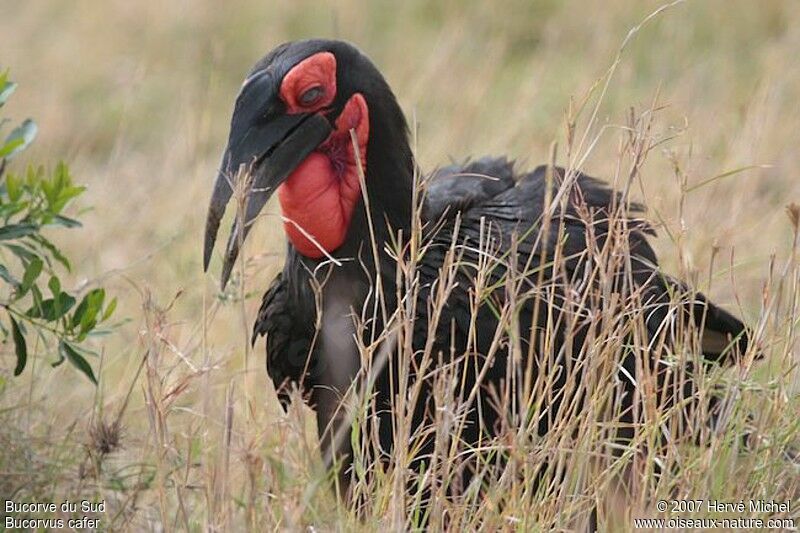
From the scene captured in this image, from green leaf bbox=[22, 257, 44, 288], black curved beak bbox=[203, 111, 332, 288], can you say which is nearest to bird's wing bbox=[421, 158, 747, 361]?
black curved beak bbox=[203, 111, 332, 288]

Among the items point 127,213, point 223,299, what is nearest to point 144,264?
point 127,213

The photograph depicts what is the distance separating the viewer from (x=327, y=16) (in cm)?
745

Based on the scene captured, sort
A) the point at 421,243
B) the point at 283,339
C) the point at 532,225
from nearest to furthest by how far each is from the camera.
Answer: the point at 421,243 → the point at 532,225 → the point at 283,339

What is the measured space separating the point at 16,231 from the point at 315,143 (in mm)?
697

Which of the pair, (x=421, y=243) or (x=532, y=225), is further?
(x=532, y=225)

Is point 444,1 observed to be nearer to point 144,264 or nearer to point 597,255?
point 144,264

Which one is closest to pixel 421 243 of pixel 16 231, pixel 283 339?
pixel 283 339

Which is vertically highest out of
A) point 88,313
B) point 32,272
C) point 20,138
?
point 20,138

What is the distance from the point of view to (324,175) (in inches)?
126

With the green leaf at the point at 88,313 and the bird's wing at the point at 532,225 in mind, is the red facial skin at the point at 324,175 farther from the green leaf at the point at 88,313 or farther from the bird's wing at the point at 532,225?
the green leaf at the point at 88,313

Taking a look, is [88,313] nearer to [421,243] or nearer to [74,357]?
[74,357]

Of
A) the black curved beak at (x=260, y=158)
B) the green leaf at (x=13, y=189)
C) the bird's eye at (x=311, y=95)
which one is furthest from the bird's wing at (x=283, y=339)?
the green leaf at (x=13, y=189)

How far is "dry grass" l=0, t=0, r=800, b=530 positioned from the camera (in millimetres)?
2574

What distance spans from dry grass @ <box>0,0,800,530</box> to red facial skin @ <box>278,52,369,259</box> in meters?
0.26
